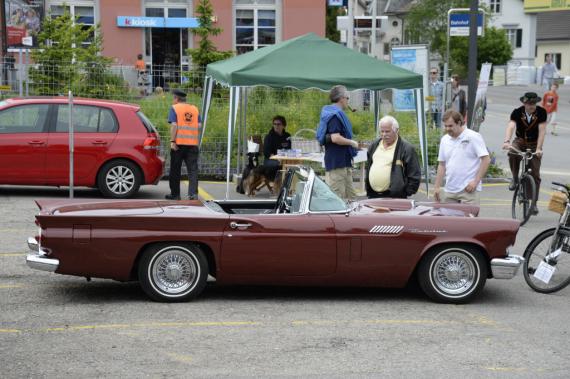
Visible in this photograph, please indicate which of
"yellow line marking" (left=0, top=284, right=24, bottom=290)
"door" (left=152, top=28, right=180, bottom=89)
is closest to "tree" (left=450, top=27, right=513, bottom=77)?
"door" (left=152, top=28, right=180, bottom=89)

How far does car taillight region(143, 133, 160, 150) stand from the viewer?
14.5 meters

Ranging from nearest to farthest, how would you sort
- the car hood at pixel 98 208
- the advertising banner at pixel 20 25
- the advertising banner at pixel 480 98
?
the car hood at pixel 98 208
the advertising banner at pixel 480 98
the advertising banner at pixel 20 25

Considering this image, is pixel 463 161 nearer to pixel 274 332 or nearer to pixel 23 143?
pixel 274 332

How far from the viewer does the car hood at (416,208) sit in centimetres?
823

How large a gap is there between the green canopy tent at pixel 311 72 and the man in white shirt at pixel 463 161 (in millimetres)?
4411

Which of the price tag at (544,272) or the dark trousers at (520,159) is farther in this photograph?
the dark trousers at (520,159)

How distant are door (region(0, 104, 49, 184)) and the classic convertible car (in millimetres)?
6350

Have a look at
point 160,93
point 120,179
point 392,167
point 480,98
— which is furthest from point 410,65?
point 392,167

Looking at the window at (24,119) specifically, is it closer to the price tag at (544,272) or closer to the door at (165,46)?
the price tag at (544,272)

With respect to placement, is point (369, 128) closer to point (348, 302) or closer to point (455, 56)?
point (348, 302)

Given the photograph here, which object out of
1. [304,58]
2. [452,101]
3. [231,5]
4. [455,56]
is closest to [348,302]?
[304,58]

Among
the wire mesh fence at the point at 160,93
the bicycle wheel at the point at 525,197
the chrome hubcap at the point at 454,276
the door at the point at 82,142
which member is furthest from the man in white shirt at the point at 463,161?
the wire mesh fence at the point at 160,93

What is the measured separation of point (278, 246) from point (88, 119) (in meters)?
7.43

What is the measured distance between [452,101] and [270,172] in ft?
A: 30.2
